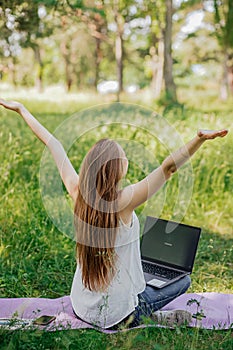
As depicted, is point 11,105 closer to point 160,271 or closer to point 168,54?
point 160,271

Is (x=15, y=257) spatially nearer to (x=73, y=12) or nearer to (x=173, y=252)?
(x=173, y=252)

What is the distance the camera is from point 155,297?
3102 millimetres

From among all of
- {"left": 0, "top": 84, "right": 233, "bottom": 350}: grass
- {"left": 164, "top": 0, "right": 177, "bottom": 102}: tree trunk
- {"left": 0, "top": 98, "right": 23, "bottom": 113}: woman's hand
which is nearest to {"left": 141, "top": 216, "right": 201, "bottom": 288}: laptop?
{"left": 0, "top": 84, "right": 233, "bottom": 350}: grass

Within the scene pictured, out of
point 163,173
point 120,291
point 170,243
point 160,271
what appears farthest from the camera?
point 170,243

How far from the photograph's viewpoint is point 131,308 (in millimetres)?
2869

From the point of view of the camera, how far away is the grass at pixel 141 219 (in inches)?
108

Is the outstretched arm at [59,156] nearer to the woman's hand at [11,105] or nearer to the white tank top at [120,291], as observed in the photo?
the woman's hand at [11,105]

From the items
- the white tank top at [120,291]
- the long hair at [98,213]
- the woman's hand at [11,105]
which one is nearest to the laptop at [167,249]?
→ the white tank top at [120,291]

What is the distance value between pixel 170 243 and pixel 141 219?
0.51 meters

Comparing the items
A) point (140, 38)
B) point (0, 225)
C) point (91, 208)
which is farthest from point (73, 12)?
point (140, 38)

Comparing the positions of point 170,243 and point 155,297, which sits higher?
point 170,243

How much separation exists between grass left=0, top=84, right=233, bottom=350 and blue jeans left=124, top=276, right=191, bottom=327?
0.10 meters

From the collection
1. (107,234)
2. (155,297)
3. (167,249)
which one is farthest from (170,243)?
(107,234)

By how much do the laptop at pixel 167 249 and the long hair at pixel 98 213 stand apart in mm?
635
